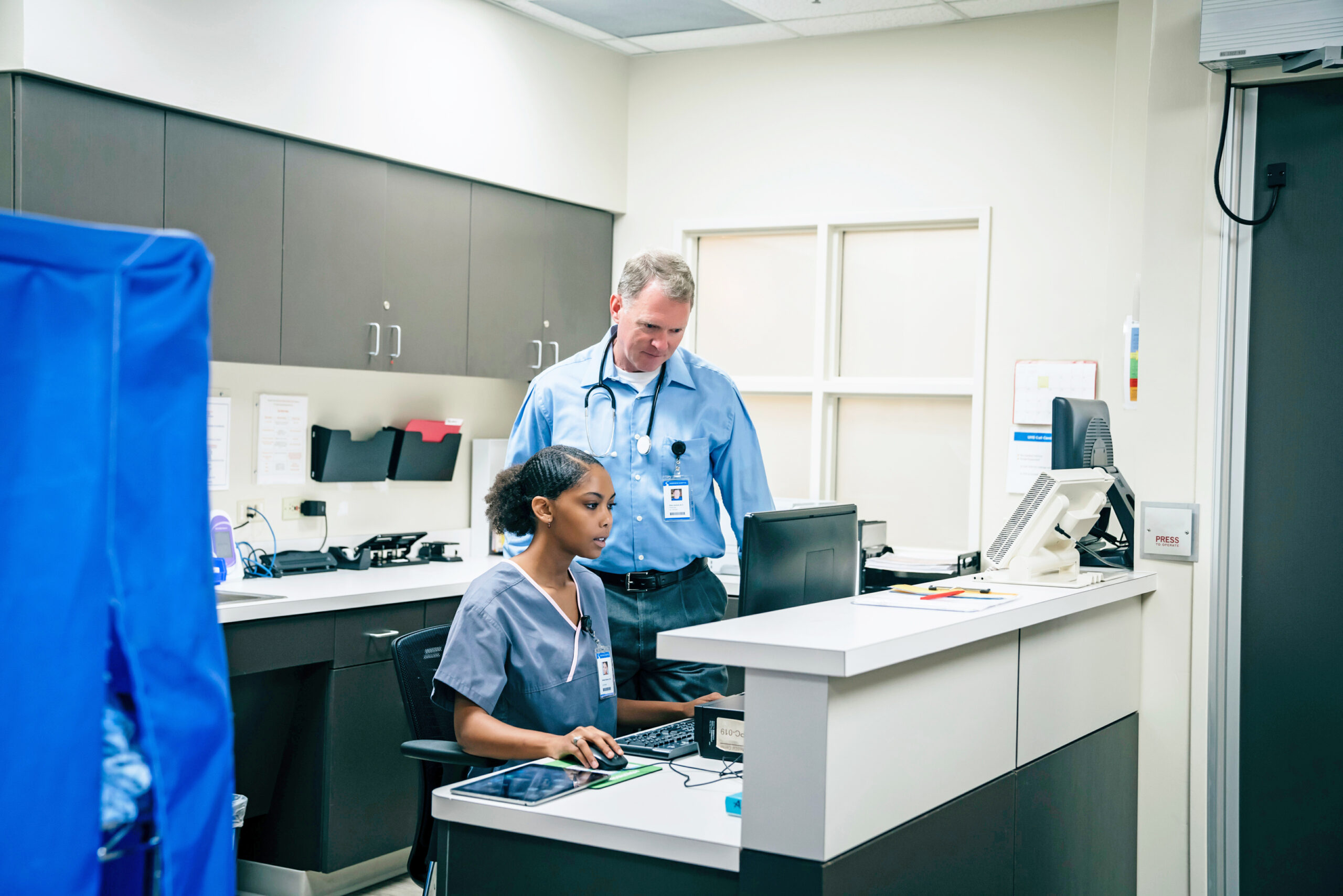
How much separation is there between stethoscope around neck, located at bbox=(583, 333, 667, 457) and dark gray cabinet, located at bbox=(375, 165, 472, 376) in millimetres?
1379

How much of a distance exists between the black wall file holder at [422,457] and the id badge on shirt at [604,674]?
214 cm

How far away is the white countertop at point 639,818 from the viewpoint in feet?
4.99

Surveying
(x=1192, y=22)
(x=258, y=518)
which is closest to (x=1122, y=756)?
(x=1192, y=22)

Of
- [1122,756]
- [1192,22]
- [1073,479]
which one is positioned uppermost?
[1192,22]

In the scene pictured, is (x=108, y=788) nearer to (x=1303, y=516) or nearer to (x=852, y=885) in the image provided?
(x=852, y=885)

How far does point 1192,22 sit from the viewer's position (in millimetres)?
2674

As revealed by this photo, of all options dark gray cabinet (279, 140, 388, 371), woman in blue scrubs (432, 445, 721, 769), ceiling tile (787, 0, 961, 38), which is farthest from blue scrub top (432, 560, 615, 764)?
ceiling tile (787, 0, 961, 38)

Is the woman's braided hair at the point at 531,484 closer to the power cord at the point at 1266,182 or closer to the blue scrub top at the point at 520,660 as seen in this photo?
the blue scrub top at the point at 520,660

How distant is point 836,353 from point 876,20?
1.21 metres

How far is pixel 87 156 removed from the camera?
292 centimetres

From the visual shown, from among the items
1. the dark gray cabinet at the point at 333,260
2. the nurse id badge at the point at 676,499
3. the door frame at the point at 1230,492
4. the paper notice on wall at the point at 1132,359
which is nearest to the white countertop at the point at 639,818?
the nurse id badge at the point at 676,499

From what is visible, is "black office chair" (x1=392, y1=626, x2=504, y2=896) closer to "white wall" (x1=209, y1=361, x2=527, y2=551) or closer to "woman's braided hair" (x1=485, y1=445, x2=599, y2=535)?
"woman's braided hair" (x1=485, y1=445, x2=599, y2=535)

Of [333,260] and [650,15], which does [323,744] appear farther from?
[650,15]

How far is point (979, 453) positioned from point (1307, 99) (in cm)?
182
